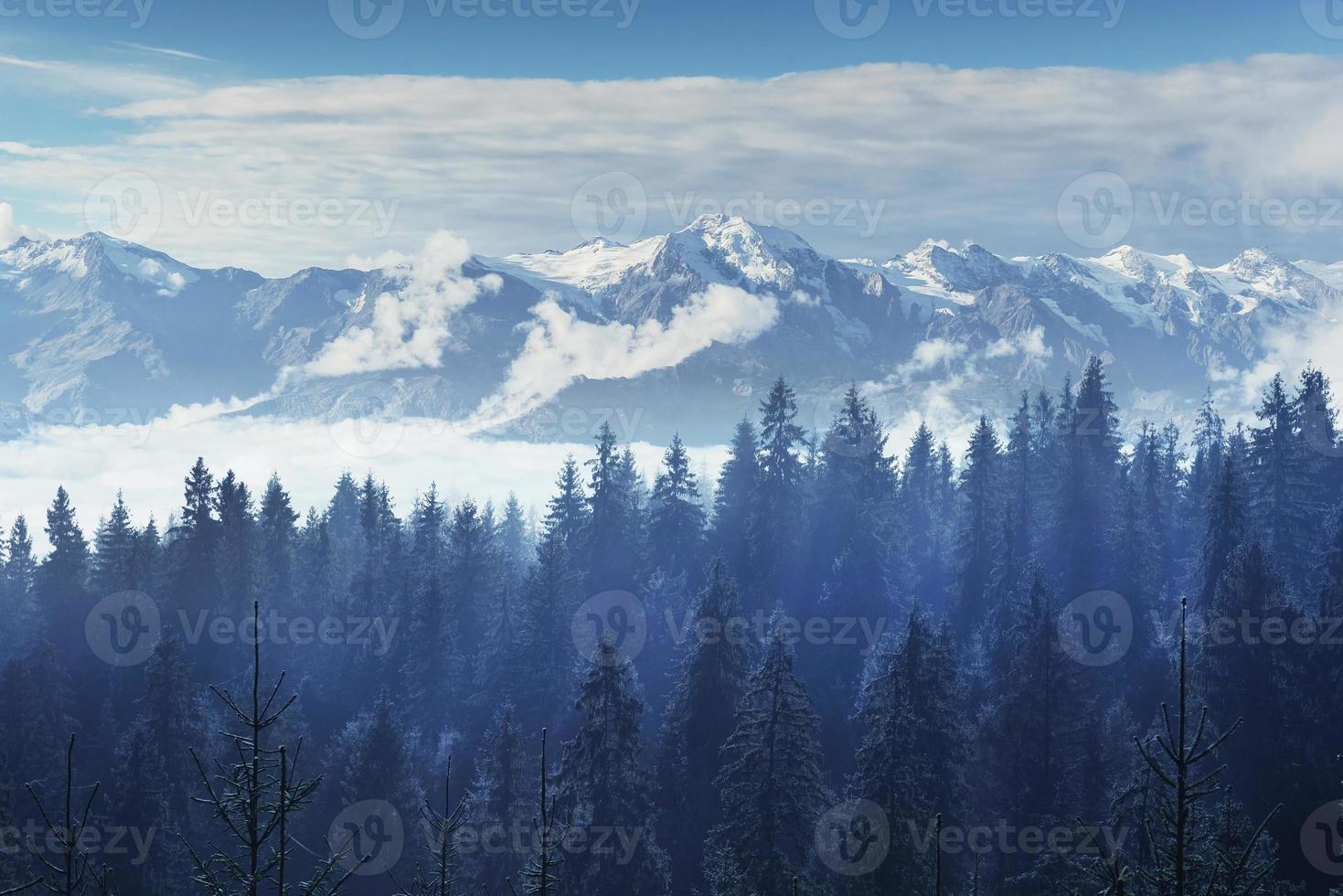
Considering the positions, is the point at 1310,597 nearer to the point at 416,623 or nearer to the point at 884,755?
the point at 884,755

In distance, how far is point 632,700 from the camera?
4000cm

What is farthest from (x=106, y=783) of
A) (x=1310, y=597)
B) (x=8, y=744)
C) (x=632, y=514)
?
(x=1310, y=597)

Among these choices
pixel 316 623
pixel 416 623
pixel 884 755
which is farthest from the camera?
pixel 316 623

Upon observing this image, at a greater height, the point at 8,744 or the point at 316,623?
the point at 316,623

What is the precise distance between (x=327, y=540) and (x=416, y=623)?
53.7 feet
